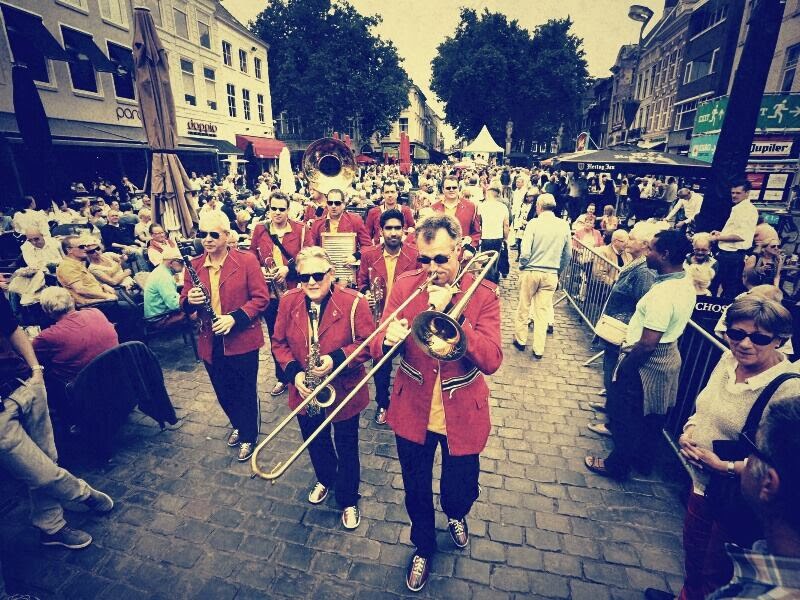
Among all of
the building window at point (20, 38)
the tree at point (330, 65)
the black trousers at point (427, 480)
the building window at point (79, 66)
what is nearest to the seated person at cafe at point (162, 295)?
the black trousers at point (427, 480)

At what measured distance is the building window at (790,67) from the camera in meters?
18.4

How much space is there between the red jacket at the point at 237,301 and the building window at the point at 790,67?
85.6 feet

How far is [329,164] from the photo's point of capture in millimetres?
7062

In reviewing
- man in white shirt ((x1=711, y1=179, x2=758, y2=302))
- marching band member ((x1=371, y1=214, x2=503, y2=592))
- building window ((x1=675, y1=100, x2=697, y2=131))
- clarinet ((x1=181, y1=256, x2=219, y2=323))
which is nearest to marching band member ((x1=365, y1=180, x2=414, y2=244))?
clarinet ((x1=181, y1=256, x2=219, y2=323))

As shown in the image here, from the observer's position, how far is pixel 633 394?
3.73 meters

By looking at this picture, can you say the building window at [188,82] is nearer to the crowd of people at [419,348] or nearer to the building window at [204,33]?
the building window at [204,33]

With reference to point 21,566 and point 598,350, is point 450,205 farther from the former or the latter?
point 21,566

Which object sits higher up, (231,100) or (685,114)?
(231,100)

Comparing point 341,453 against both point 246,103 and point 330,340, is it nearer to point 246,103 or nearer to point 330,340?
point 330,340

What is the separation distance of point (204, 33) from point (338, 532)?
33.4m

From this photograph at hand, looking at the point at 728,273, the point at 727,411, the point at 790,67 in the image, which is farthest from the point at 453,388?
the point at 790,67

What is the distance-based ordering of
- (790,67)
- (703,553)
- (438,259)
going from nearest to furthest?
(703,553), (438,259), (790,67)

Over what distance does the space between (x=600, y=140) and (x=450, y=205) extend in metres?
63.9

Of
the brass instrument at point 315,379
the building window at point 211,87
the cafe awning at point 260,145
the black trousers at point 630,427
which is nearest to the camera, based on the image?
the brass instrument at point 315,379
